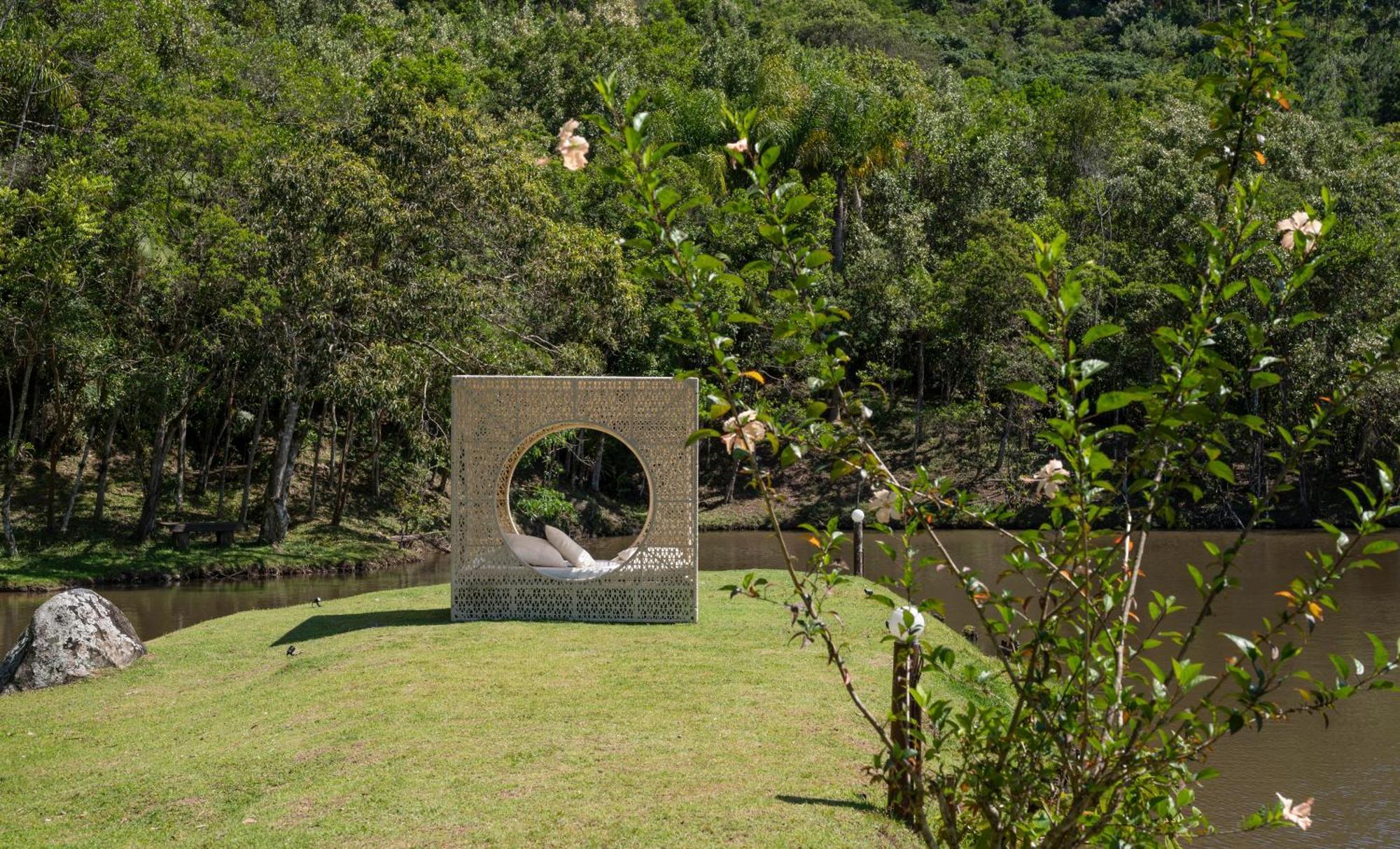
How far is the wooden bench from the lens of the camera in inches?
918

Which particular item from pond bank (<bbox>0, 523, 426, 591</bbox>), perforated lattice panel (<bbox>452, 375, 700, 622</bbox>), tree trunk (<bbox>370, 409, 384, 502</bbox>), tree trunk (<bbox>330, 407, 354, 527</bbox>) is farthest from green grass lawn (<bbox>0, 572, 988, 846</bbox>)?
tree trunk (<bbox>370, 409, 384, 502</bbox>)

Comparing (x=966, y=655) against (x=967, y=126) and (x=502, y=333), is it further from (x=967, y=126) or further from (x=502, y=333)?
(x=967, y=126)

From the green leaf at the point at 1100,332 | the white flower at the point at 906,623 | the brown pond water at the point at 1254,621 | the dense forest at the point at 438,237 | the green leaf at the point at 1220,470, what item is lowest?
the brown pond water at the point at 1254,621

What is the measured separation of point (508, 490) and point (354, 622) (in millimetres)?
2323

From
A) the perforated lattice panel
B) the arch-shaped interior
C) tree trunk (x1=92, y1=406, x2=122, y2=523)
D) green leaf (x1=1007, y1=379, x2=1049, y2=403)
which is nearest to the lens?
green leaf (x1=1007, y1=379, x2=1049, y2=403)

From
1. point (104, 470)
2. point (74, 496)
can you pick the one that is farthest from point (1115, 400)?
point (104, 470)

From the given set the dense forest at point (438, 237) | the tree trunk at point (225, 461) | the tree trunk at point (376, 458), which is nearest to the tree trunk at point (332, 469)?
the dense forest at point (438, 237)

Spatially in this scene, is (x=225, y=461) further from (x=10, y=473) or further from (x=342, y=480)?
(x=10, y=473)

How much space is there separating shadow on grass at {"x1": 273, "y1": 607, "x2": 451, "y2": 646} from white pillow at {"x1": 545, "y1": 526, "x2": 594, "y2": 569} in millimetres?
1451

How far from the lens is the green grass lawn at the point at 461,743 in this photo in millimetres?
6762

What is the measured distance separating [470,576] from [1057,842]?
10.4 m

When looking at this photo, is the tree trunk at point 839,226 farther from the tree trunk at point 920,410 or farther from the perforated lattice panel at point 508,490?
the perforated lattice panel at point 508,490

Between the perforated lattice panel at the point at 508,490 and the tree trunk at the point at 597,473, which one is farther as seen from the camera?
the tree trunk at the point at 597,473

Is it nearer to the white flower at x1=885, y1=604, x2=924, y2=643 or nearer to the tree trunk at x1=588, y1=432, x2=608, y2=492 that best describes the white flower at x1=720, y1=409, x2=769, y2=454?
the white flower at x1=885, y1=604, x2=924, y2=643
